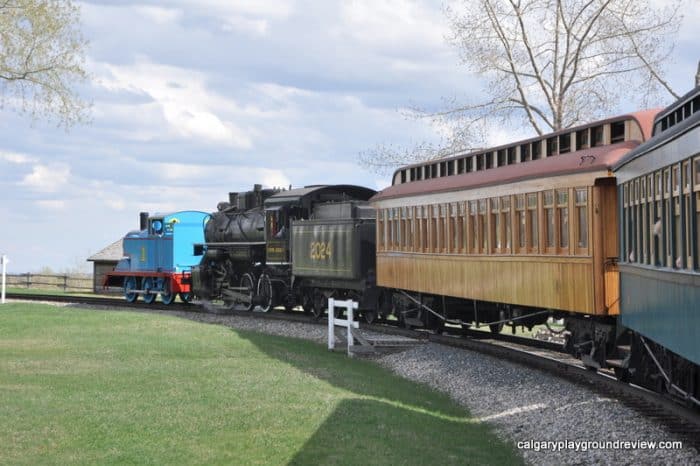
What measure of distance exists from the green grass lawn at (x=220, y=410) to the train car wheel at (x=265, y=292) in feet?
34.1

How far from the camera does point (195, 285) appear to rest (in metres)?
37.9

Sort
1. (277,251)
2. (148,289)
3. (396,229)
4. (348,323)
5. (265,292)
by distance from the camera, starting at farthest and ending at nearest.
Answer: (148,289) < (265,292) < (277,251) < (396,229) < (348,323)

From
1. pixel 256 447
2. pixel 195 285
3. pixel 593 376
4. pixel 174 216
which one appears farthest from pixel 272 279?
pixel 256 447

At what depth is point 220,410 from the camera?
1418 centimetres

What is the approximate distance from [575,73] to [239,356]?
60.5ft

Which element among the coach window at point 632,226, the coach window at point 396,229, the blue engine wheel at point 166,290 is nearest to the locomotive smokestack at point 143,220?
Answer: the blue engine wheel at point 166,290

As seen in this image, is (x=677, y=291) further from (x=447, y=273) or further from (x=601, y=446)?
(x=447, y=273)

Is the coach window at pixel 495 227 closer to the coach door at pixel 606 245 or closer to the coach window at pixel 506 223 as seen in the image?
the coach window at pixel 506 223

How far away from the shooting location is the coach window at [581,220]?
51.2ft

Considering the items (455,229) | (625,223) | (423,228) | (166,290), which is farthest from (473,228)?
(166,290)

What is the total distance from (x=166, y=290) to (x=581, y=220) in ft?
87.6

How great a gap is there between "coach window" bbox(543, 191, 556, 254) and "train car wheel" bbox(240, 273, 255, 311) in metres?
18.7

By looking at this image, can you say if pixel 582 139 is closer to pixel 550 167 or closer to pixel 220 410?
pixel 550 167

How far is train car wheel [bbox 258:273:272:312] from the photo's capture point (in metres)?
33.8
